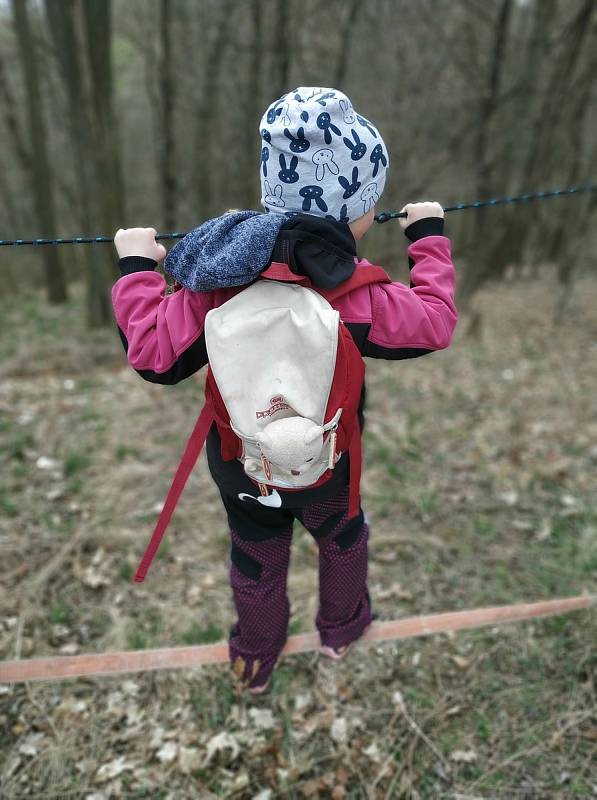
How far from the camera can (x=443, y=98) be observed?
10.4m

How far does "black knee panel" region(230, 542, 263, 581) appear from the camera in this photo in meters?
1.97

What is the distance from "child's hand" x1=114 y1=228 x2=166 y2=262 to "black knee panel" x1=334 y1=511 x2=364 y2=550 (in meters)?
1.11

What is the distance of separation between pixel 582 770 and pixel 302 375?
2.07m

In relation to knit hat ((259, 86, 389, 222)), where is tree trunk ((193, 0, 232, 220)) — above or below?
below

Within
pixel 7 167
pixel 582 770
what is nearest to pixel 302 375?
pixel 582 770

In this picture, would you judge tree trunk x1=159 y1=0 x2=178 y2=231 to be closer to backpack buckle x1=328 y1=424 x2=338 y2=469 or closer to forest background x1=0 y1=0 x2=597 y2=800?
forest background x1=0 y1=0 x2=597 y2=800

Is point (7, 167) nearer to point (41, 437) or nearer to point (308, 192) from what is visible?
point (41, 437)

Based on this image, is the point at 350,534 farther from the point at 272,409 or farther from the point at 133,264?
the point at 133,264

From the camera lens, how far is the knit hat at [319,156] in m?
1.38


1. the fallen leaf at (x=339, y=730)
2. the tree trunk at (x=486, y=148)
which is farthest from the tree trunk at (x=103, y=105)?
the fallen leaf at (x=339, y=730)

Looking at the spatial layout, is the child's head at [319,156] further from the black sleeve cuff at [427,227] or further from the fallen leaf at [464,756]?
the fallen leaf at [464,756]

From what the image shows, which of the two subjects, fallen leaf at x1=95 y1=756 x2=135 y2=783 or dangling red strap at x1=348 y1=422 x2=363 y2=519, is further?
fallen leaf at x1=95 y1=756 x2=135 y2=783

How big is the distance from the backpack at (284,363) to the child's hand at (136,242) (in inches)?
12.2

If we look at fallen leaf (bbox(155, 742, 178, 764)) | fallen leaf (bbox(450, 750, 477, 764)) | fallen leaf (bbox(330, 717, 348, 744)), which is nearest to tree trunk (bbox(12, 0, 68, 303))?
fallen leaf (bbox(155, 742, 178, 764))
